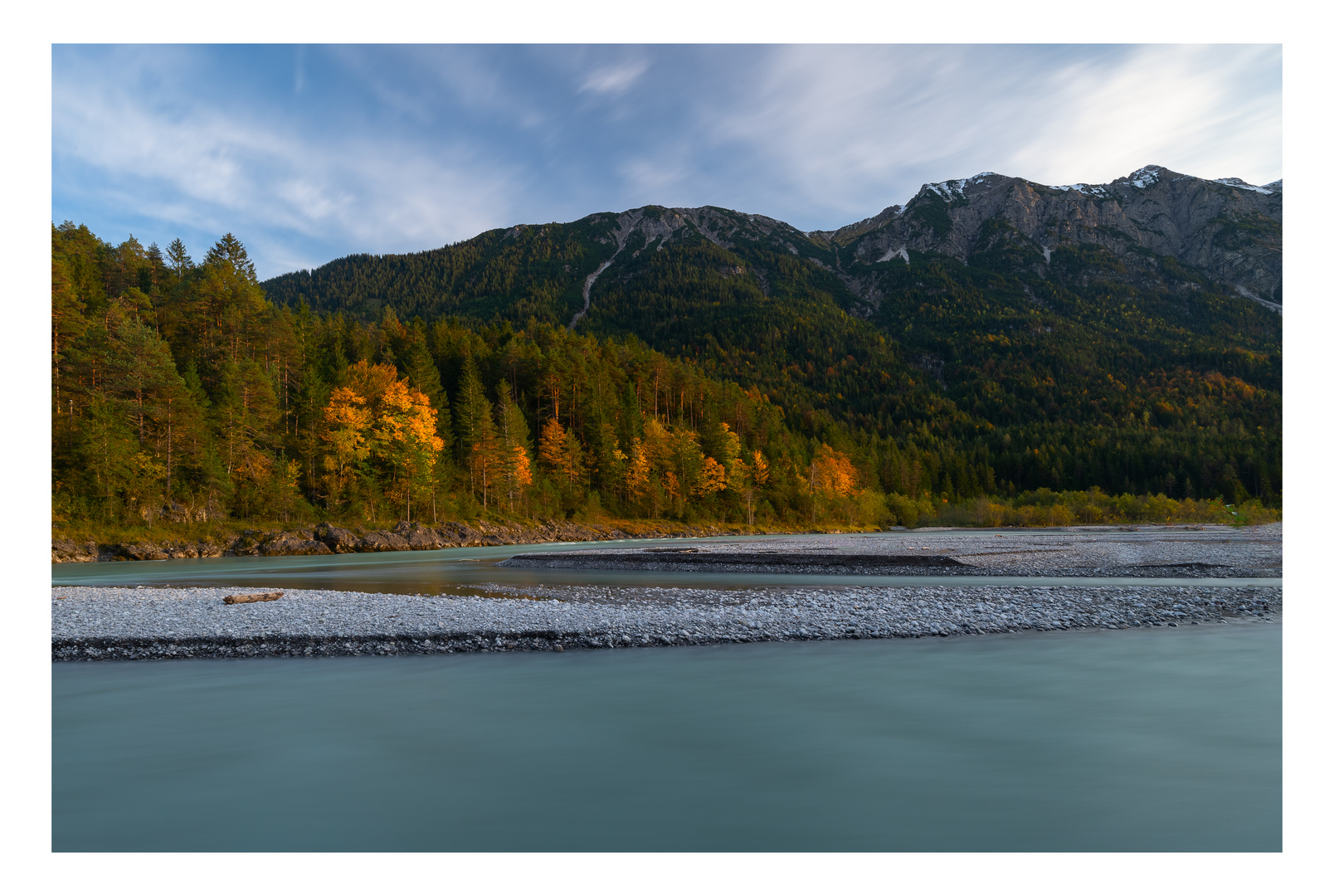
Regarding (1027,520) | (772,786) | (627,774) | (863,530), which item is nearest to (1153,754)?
(772,786)

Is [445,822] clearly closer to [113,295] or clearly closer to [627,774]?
[627,774]

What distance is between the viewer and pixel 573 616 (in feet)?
51.4

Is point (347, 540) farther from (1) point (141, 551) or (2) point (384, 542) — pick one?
→ (1) point (141, 551)

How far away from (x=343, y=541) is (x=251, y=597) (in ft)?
107

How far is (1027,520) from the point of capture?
97062 millimetres

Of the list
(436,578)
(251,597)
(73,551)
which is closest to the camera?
(251,597)

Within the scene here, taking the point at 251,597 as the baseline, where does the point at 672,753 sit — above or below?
above

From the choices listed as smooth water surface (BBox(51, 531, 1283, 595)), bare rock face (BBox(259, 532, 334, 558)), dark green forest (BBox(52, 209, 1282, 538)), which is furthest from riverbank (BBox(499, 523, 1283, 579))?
dark green forest (BBox(52, 209, 1282, 538))

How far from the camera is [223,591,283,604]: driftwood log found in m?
17.6

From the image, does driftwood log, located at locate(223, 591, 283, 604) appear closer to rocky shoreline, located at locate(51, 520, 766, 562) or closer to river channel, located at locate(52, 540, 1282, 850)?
river channel, located at locate(52, 540, 1282, 850)

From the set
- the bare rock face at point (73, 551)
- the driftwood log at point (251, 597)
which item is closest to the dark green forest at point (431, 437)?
the bare rock face at point (73, 551)

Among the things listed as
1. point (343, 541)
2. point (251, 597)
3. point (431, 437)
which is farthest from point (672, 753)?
point (431, 437)

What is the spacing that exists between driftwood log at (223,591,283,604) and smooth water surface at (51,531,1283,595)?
339 centimetres

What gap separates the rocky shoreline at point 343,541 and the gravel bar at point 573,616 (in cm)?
2183
